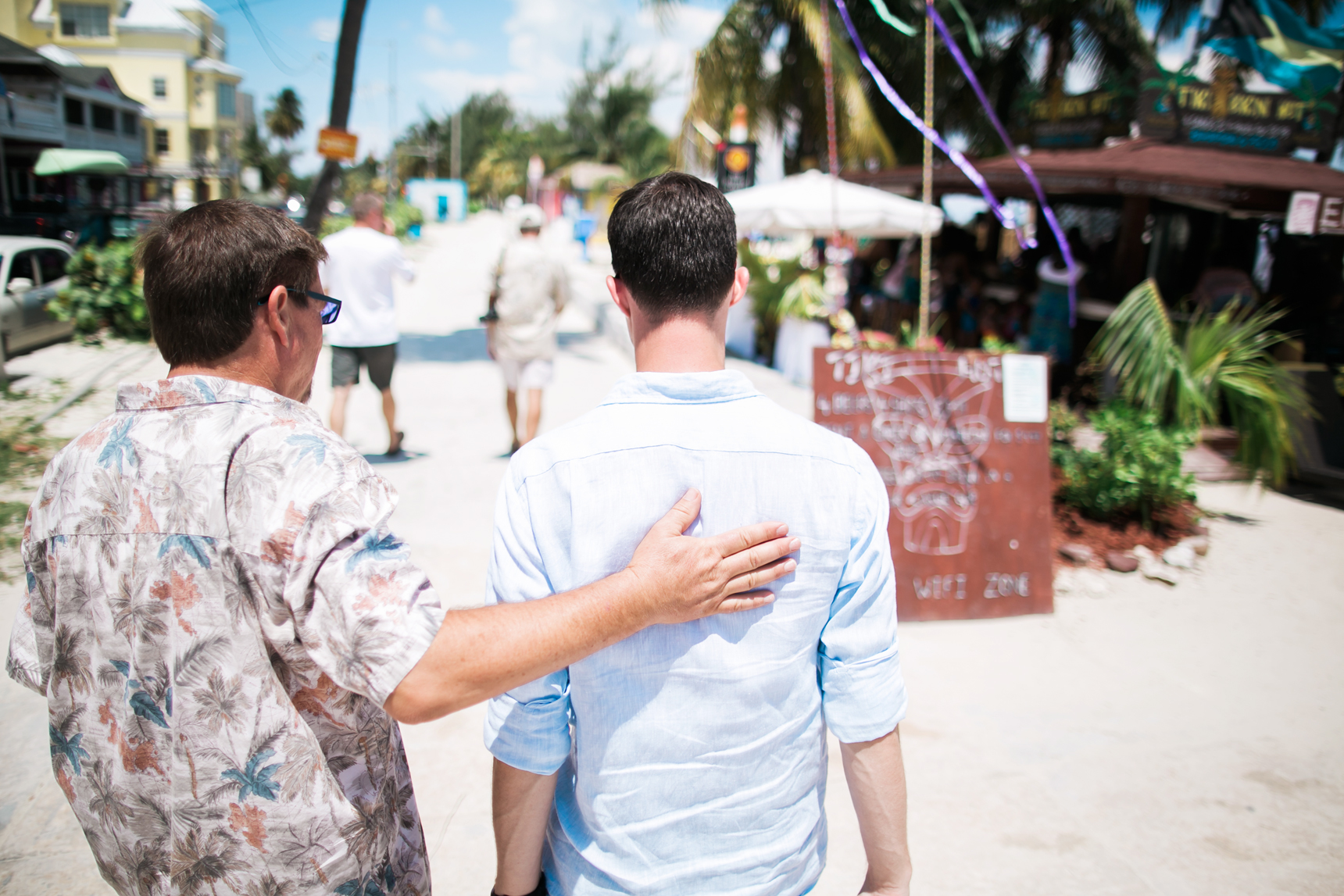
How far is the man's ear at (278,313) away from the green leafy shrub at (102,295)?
10.7 m

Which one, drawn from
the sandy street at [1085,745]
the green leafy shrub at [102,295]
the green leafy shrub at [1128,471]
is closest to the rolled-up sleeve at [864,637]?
the sandy street at [1085,745]

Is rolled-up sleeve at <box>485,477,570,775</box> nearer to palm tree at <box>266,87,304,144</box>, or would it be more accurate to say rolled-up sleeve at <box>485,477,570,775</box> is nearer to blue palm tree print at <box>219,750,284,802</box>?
blue palm tree print at <box>219,750,284,802</box>

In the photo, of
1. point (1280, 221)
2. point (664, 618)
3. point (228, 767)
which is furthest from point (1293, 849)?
point (1280, 221)

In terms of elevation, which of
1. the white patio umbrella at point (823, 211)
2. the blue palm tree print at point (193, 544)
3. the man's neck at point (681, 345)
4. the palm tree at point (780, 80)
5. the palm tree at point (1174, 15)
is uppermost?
the palm tree at point (1174, 15)

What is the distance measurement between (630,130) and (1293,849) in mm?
46121

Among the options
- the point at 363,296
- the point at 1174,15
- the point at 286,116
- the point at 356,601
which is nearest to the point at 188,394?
the point at 356,601

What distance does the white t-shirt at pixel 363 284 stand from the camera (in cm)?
563

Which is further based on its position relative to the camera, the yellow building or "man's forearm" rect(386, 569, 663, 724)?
the yellow building

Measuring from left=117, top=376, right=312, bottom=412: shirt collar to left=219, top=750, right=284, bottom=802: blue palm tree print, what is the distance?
522 millimetres

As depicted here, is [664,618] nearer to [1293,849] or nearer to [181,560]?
[181,560]

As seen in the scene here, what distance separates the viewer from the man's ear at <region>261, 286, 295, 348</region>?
1277 millimetres

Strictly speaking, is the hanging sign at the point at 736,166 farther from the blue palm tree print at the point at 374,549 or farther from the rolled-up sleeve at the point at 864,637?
the blue palm tree print at the point at 374,549

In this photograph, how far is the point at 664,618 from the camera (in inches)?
45.8

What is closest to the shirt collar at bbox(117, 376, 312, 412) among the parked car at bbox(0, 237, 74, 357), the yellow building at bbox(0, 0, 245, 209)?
the yellow building at bbox(0, 0, 245, 209)
